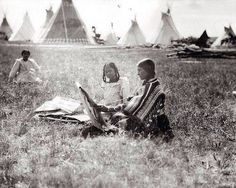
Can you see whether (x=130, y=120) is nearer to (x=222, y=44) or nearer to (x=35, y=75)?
(x=35, y=75)

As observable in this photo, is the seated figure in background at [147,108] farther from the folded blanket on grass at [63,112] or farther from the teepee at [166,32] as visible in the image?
the teepee at [166,32]

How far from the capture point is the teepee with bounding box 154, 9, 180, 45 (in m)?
39.2

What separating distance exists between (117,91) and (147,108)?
0.92 m

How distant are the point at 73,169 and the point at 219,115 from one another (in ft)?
10.3

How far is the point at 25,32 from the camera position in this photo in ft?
137

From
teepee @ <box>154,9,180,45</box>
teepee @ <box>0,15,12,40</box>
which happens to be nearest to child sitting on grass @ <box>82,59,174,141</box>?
teepee @ <box>154,9,180,45</box>

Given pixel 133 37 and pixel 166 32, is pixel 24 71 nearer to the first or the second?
pixel 133 37

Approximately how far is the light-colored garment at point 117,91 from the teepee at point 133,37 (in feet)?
107

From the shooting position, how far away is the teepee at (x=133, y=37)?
38.5m

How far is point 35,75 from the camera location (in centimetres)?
928

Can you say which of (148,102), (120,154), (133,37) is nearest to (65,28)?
(133,37)

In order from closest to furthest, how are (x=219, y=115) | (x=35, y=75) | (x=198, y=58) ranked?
(x=219, y=115) → (x=35, y=75) → (x=198, y=58)

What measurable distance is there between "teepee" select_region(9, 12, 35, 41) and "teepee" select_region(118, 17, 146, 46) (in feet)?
32.7

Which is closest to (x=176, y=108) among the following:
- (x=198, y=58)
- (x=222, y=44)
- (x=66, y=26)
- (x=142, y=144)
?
(x=142, y=144)
